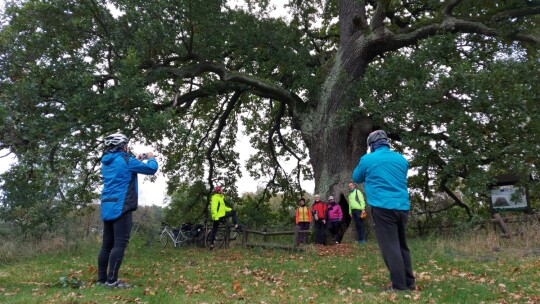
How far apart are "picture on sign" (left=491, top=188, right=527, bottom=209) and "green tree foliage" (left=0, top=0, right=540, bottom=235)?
166cm

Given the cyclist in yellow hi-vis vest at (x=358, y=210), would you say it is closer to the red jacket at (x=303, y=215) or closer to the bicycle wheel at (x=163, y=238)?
the red jacket at (x=303, y=215)

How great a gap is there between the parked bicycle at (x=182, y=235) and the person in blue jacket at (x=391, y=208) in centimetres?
1051

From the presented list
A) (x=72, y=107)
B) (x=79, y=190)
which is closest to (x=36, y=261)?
(x=79, y=190)

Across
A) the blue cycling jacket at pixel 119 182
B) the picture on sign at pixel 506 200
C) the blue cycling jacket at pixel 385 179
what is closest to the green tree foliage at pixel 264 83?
the picture on sign at pixel 506 200

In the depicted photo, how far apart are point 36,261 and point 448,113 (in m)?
10.7

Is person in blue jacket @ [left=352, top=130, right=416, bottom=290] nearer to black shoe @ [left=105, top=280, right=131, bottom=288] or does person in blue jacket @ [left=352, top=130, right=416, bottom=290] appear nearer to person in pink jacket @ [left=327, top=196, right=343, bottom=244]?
black shoe @ [left=105, top=280, right=131, bottom=288]

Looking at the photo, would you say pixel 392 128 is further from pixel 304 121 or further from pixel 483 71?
pixel 304 121

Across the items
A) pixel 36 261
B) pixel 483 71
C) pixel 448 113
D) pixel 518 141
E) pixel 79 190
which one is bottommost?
pixel 36 261

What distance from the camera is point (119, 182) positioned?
576cm

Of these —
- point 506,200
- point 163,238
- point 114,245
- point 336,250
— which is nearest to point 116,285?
point 114,245

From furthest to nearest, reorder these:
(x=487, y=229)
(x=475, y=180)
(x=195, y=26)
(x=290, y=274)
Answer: (x=195, y=26), (x=487, y=229), (x=475, y=180), (x=290, y=274)

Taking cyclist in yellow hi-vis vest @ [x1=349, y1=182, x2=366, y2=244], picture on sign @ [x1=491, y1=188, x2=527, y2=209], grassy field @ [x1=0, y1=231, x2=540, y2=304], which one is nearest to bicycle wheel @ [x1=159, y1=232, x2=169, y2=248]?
grassy field @ [x1=0, y1=231, x2=540, y2=304]

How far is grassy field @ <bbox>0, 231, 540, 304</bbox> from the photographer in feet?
16.8

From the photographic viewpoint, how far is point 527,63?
10.4 m
